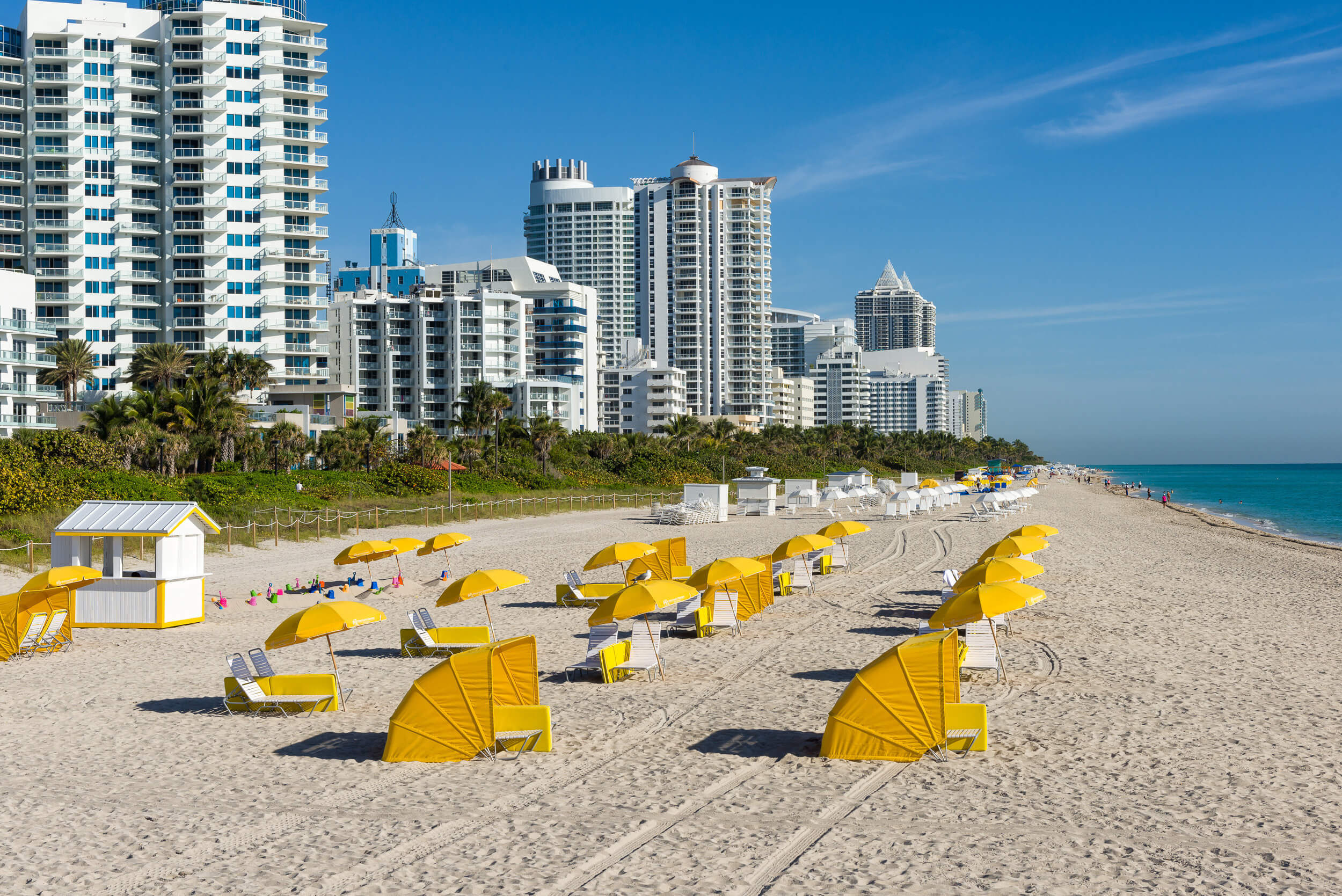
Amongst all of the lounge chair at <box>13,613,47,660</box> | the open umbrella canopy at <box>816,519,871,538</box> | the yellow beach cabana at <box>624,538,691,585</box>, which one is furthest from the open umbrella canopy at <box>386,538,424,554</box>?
the open umbrella canopy at <box>816,519,871,538</box>

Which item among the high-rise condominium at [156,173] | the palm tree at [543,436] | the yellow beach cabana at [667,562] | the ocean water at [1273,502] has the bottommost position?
the ocean water at [1273,502]

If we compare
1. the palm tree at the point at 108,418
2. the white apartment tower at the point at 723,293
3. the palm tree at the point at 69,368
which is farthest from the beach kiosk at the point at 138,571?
the white apartment tower at the point at 723,293

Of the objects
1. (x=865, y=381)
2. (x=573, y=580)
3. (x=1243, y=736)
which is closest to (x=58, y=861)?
(x=1243, y=736)

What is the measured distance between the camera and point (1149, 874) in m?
7.25

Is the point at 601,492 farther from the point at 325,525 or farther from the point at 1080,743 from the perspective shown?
the point at 1080,743

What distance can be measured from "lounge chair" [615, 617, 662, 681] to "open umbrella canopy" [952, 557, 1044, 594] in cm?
466

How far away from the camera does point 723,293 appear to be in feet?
468

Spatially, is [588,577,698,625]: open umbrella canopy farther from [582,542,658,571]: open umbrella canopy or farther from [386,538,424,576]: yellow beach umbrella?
[386,538,424,576]: yellow beach umbrella

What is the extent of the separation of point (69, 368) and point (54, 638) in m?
50.4

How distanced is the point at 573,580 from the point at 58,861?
1327 cm

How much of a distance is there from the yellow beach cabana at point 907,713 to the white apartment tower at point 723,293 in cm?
13124

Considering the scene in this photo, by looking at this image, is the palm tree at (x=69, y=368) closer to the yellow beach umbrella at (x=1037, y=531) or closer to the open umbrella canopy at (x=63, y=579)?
the open umbrella canopy at (x=63, y=579)

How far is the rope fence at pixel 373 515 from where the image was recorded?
100ft

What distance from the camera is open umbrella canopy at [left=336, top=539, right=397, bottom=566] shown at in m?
22.3
